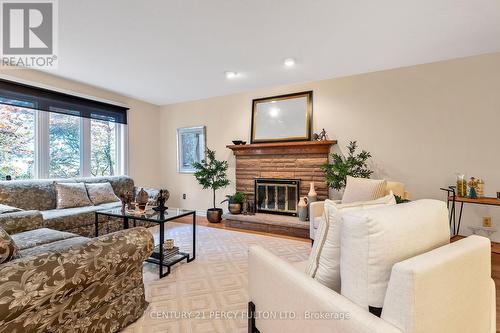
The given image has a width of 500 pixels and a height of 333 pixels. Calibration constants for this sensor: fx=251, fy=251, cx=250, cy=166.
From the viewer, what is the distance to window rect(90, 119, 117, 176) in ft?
14.5

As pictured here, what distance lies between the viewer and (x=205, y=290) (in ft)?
6.94

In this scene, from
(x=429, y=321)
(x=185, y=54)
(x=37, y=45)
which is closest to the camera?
(x=429, y=321)

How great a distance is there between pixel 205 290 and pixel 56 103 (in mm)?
3642

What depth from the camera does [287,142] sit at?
412 centimetres

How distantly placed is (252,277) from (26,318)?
992mm

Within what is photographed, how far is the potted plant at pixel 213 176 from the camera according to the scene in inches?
178

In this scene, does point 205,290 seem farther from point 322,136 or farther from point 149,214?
point 322,136

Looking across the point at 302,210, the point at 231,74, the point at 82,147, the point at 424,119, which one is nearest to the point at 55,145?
the point at 82,147

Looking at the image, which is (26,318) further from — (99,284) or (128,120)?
(128,120)

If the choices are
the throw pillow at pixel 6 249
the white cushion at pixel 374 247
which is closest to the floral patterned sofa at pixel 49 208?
the throw pillow at pixel 6 249

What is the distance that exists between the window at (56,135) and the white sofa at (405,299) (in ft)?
13.0

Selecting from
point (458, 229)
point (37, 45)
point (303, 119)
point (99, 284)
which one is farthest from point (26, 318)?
point (458, 229)

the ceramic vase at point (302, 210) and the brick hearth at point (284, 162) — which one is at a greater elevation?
the brick hearth at point (284, 162)

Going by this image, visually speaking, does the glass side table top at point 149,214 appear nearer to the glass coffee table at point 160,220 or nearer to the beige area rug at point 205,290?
the glass coffee table at point 160,220
